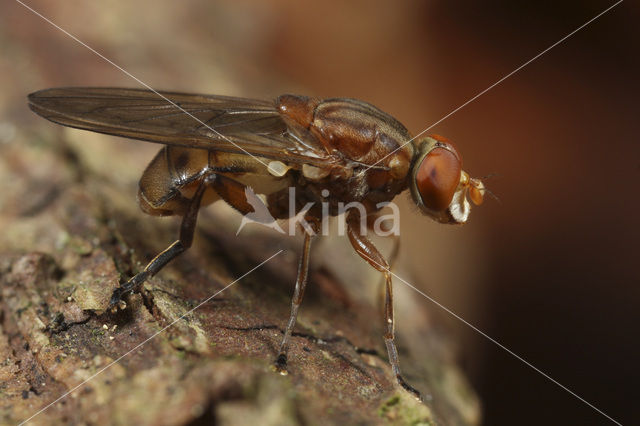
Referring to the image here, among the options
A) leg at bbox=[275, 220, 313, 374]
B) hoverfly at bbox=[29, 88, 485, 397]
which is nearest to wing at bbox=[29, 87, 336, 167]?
hoverfly at bbox=[29, 88, 485, 397]

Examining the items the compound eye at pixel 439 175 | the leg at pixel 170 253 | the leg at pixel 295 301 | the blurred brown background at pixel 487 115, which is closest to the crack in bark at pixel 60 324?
the leg at pixel 170 253

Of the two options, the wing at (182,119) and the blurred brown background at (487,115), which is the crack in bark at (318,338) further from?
the wing at (182,119)

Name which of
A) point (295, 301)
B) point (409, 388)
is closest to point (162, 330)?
point (295, 301)

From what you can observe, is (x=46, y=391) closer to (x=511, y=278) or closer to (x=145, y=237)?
(x=145, y=237)

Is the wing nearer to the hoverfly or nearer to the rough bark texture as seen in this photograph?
the hoverfly

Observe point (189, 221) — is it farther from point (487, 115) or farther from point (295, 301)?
point (487, 115)

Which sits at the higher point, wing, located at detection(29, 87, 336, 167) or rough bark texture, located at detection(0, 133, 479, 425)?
wing, located at detection(29, 87, 336, 167)
